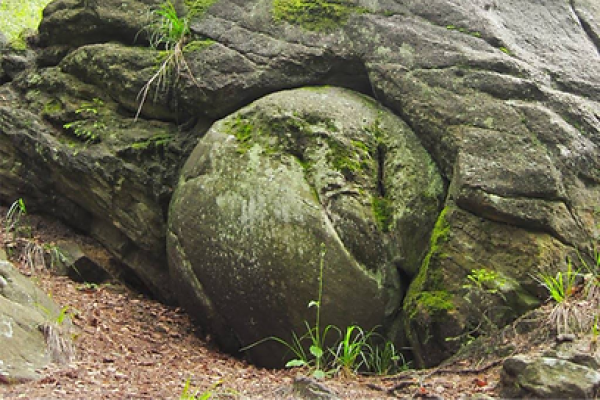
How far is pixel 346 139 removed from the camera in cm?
556

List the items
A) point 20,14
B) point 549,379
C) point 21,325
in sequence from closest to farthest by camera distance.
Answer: point 549,379, point 21,325, point 20,14

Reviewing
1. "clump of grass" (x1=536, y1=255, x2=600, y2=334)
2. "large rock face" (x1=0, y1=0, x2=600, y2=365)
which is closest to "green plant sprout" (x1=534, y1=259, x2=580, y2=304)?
"clump of grass" (x1=536, y1=255, x2=600, y2=334)

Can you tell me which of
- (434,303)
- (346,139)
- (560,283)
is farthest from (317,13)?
(560,283)

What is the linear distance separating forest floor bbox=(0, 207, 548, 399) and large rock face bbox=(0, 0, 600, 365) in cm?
34

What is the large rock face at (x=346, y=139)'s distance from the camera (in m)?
5.02

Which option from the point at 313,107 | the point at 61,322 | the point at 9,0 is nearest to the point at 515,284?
the point at 313,107

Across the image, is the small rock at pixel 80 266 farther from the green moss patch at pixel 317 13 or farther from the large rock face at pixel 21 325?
the green moss patch at pixel 317 13

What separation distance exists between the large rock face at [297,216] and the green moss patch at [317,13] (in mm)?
843

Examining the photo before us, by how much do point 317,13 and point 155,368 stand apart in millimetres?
3862

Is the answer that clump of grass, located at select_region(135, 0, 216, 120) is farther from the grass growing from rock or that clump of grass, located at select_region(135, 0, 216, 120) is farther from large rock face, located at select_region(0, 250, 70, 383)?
the grass growing from rock

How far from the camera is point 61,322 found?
16.4 ft

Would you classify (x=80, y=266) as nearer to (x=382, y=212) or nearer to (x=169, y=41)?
(x=169, y=41)

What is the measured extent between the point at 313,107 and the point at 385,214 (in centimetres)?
124

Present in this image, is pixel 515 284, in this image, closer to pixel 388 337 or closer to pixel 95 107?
pixel 388 337
